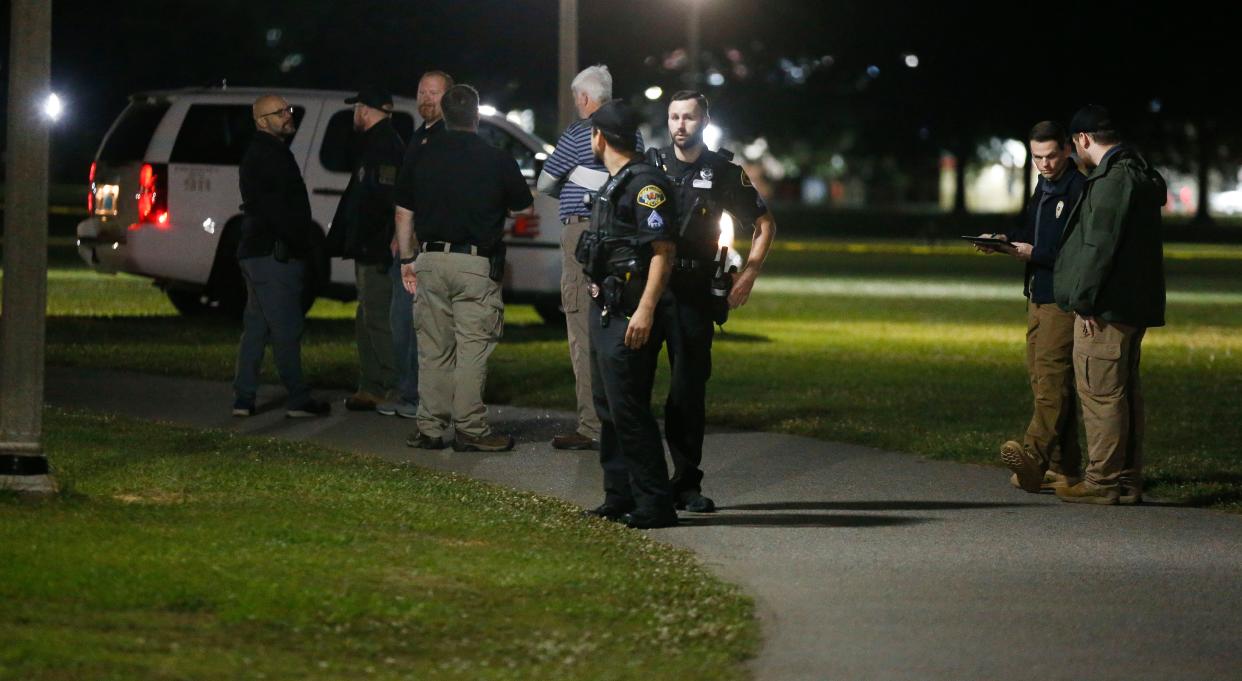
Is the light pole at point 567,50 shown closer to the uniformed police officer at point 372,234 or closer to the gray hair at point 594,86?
the uniformed police officer at point 372,234

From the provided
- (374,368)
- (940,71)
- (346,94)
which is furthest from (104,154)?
(940,71)

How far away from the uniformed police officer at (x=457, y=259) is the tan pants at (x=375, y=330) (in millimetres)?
1594

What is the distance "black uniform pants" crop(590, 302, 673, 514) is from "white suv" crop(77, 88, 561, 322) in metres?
9.34

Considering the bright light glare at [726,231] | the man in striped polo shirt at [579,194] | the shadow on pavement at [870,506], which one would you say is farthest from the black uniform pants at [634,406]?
the man in striped polo shirt at [579,194]

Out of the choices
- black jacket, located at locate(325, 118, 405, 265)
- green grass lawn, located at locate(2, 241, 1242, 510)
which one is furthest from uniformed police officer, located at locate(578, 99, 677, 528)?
black jacket, located at locate(325, 118, 405, 265)

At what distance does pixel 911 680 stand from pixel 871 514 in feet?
10.7

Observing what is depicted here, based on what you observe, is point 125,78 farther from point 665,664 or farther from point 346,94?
point 665,664

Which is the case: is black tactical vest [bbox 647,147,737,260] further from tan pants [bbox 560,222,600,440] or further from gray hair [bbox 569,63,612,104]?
tan pants [bbox 560,222,600,440]

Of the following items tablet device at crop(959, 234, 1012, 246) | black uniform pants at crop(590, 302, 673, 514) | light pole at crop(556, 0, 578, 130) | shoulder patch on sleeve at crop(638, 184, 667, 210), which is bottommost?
black uniform pants at crop(590, 302, 673, 514)

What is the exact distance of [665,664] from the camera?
20.6 feet

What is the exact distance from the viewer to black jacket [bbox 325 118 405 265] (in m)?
12.5

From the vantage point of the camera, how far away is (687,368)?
364 inches

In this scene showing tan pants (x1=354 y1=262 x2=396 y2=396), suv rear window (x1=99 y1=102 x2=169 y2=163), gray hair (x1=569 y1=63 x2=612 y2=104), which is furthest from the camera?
suv rear window (x1=99 y1=102 x2=169 y2=163)

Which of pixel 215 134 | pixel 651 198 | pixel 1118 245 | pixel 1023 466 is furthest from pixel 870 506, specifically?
pixel 215 134
